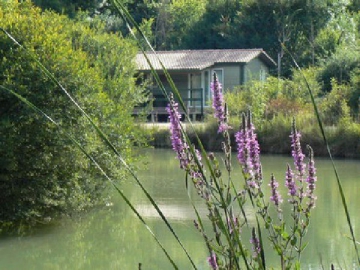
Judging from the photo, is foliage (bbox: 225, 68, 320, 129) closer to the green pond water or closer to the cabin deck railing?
the cabin deck railing

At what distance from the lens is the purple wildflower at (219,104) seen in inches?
114

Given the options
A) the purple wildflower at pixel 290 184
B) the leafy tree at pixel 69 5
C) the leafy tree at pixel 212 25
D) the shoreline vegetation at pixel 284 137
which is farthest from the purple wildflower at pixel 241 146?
the leafy tree at pixel 212 25

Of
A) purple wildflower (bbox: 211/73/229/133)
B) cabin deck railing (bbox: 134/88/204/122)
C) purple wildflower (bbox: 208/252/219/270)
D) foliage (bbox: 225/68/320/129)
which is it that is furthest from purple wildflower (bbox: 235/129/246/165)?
cabin deck railing (bbox: 134/88/204/122)

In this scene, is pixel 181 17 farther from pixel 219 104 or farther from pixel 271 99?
pixel 219 104

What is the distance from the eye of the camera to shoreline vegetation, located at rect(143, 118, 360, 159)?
21.5m

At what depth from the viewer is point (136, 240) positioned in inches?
407

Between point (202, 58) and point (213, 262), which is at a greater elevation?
point (213, 262)

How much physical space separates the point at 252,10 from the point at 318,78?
10367mm

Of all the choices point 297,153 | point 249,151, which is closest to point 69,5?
point 297,153

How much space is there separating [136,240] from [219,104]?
754 cm

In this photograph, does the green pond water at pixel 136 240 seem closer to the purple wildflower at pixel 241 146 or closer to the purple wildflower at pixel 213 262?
the purple wildflower at pixel 241 146

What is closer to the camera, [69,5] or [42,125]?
[42,125]

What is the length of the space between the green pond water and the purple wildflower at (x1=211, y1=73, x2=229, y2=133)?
13.7 feet

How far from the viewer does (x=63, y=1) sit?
2461cm
